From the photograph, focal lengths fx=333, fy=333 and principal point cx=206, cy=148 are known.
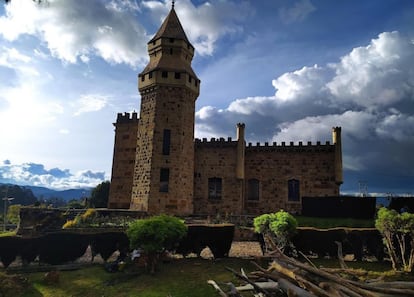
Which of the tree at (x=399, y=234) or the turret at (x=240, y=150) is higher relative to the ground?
the turret at (x=240, y=150)

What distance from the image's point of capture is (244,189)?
31.8m

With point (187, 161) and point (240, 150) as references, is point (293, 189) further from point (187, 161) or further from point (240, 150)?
point (187, 161)

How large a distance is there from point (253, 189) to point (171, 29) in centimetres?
1669

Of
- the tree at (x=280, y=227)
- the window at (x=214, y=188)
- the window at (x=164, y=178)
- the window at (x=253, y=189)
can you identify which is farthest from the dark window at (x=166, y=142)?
the tree at (x=280, y=227)

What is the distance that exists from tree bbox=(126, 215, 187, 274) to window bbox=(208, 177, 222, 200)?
14.8 meters

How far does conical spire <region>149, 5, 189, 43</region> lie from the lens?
97.9 ft

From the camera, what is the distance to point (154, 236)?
15.7m

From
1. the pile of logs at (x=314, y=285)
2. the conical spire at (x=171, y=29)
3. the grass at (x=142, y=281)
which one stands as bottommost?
the grass at (x=142, y=281)

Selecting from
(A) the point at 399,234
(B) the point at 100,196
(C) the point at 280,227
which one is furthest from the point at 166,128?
(A) the point at 399,234

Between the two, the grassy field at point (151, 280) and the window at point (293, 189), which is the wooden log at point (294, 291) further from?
the window at point (293, 189)

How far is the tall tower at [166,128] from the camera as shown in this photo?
88.5 feet

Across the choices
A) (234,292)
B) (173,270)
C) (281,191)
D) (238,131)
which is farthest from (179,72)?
(234,292)

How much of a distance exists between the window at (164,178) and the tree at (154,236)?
1031 centimetres

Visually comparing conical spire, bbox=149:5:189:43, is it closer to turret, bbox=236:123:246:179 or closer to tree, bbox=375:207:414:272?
turret, bbox=236:123:246:179
